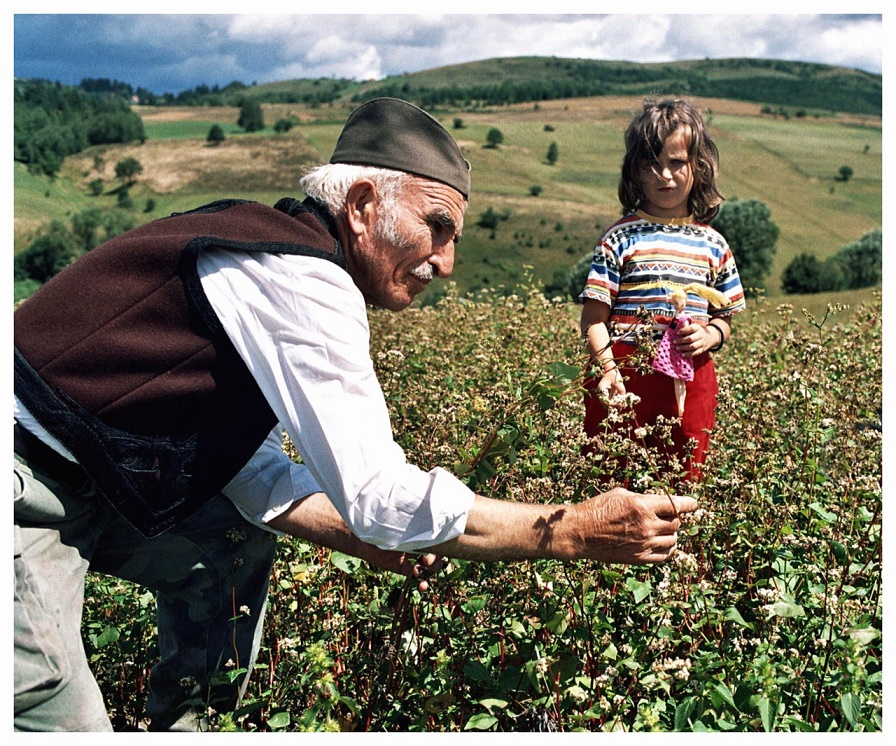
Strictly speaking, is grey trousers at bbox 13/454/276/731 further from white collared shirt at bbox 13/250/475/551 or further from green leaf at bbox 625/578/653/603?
green leaf at bbox 625/578/653/603

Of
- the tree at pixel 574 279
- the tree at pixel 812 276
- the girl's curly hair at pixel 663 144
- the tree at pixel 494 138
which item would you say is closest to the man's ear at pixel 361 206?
the girl's curly hair at pixel 663 144

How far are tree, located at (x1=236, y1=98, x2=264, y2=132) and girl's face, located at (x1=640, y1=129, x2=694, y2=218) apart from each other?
290 ft

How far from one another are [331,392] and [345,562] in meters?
0.98

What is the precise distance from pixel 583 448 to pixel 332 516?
1027mm

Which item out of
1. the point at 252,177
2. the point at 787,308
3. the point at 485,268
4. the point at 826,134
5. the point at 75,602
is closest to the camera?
the point at 75,602

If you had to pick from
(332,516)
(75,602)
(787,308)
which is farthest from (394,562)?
(787,308)

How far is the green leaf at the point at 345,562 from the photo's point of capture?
2688mm

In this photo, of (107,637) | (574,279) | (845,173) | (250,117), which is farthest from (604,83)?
(107,637)

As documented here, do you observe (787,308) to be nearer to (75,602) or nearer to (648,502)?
(648,502)

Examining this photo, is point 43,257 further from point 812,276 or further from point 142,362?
point 142,362

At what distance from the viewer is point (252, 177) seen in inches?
2827

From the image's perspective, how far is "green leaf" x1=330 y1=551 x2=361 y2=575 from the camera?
2688 mm

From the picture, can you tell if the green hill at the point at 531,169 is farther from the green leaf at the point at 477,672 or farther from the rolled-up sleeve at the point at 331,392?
the rolled-up sleeve at the point at 331,392

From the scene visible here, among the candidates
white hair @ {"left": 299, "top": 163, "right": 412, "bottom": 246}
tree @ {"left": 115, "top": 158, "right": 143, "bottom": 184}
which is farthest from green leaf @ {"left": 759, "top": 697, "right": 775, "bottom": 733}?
tree @ {"left": 115, "top": 158, "right": 143, "bottom": 184}
